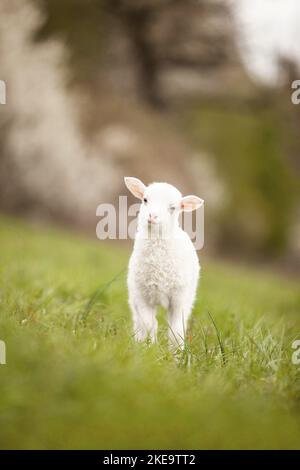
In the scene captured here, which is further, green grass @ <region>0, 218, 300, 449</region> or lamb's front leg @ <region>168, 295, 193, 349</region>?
lamb's front leg @ <region>168, 295, 193, 349</region>

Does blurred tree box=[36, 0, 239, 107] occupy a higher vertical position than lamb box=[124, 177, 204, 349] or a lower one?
higher

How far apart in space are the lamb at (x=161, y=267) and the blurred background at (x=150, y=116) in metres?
11.2

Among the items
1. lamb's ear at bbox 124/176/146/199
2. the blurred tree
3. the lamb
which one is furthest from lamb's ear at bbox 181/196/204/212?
the blurred tree

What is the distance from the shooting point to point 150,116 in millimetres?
23984

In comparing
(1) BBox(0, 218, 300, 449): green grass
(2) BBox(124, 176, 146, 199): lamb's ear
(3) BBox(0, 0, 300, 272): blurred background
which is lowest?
(1) BBox(0, 218, 300, 449): green grass

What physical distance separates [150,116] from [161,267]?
69.5 feet

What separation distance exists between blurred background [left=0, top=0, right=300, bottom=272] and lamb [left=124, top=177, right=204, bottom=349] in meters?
11.2

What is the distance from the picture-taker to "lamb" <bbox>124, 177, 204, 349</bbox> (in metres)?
3.48

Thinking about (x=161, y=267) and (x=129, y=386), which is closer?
(x=129, y=386)

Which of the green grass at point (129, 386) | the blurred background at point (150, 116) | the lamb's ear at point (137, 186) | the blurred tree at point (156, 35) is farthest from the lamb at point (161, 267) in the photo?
the blurred tree at point (156, 35)

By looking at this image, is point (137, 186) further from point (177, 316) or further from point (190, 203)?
point (177, 316)

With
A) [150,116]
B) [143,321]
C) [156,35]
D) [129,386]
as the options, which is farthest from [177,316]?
[156,35]

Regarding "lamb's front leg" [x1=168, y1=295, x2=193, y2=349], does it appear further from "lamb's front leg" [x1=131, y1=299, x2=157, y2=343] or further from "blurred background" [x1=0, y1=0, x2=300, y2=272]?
"blurred background" [x1=0, y1=0, x2=300, y2=272]
